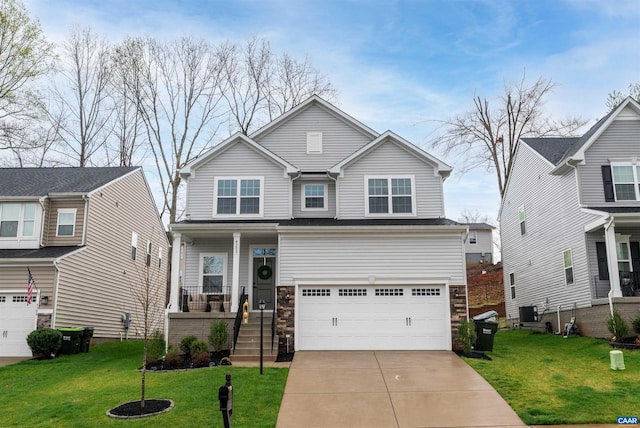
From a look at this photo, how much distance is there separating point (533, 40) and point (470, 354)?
11.7 metres

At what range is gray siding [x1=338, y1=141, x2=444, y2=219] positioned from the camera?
18000 millimetres

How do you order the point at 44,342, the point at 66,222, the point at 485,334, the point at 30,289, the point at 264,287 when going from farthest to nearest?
the point at 66,222 < the point at 264,287 < the point at 30,289 < the point at 44,342 < the point at 485,334

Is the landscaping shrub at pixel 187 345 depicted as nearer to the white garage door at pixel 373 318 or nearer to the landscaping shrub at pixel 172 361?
the landscaping shrub at pixel 172 361

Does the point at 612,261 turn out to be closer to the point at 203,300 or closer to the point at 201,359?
the point at 201,359

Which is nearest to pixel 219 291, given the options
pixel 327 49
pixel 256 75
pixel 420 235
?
pixel 420 235

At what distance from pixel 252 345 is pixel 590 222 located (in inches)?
447

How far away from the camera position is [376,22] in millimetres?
18031

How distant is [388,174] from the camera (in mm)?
18281

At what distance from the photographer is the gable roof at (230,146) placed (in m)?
18.4

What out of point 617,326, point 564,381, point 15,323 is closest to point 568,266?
point 617,326

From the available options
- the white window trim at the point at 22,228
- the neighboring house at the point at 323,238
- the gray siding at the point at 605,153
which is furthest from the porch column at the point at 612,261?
the white window trim at the point at 22,228

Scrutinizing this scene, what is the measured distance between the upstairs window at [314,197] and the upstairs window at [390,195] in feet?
5.54

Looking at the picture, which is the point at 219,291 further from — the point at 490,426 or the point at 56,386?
the point at 490,426

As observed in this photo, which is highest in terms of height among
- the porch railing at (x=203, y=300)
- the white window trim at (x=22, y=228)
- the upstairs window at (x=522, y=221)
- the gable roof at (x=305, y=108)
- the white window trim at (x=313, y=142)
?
the gable roof at (x=305, y=108)
